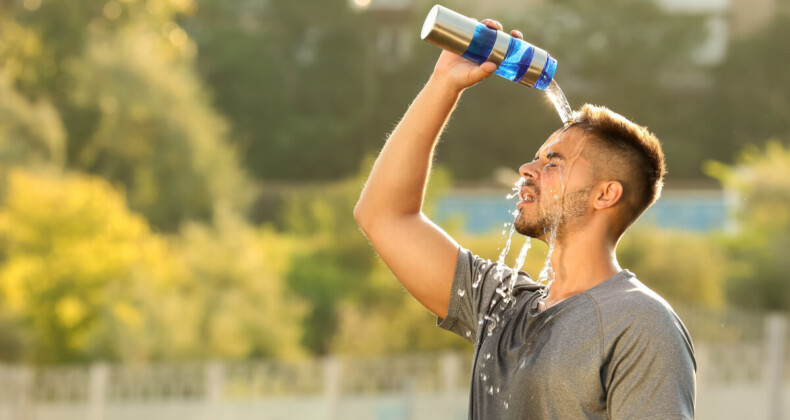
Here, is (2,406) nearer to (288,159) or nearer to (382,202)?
(382,202)

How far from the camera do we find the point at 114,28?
59.1ft

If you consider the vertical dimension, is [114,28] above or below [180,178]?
above

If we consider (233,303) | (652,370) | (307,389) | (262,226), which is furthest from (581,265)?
(262,226)

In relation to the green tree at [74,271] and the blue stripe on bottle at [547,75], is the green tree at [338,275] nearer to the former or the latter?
the green tree at [74,271]

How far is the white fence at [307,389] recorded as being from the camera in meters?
7.79

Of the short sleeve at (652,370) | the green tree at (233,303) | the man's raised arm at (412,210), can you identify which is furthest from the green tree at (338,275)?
the short sleeve at (652,370)

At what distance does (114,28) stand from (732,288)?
11323 millimetres

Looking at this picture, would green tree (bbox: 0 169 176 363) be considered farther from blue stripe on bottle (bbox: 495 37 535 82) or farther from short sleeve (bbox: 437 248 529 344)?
blue stripe on bottle (bbox: 495 37 535 82)

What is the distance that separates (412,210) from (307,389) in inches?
258

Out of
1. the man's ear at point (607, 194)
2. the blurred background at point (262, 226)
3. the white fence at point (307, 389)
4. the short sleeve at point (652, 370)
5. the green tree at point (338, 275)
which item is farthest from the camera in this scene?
the green tree at point (338, 275)

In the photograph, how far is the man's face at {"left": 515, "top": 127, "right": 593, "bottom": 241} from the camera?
1700mm

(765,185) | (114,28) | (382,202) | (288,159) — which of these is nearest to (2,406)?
(382,202)

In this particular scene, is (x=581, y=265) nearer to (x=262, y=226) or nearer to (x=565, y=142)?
(x=565, y=142)

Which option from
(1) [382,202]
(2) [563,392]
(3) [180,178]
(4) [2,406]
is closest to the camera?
(2) [563,392]
